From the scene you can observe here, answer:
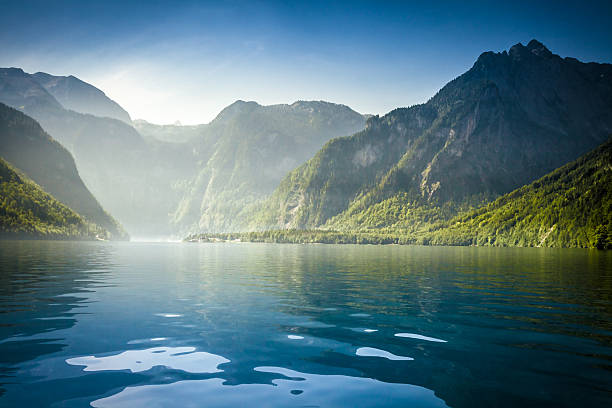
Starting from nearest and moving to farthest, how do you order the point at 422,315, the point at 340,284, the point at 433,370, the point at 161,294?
the point at 433,370 → the point at 422,315 → the point at 161,294 → the point at 340,284

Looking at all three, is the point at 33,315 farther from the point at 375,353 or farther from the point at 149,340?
the point at 375,353

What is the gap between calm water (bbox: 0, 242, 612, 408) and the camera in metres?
11.0

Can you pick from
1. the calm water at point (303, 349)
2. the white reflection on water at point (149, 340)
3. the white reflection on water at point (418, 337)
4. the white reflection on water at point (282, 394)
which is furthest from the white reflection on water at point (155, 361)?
the white reflection on water at point (418, 337)

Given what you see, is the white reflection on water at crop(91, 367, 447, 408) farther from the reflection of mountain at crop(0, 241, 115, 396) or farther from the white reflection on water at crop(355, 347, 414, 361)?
the reflection of mountain at crop(0, 241, 115, 396)

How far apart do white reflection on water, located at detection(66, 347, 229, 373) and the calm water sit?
70 millimetres

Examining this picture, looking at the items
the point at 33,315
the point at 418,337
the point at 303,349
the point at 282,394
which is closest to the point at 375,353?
the point at 303,349

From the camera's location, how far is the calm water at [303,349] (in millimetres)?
11008

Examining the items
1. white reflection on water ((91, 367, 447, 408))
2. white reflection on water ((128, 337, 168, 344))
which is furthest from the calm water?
white reflection on water ((128, 337, 168, 344))

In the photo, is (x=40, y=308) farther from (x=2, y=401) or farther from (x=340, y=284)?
(x=340, y=284)

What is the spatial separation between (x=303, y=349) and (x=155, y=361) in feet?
17.8

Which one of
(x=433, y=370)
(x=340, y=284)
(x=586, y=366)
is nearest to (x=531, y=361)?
(x=586, y=366)

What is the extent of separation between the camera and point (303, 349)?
15664 mm

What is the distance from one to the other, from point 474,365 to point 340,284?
76.2 feet

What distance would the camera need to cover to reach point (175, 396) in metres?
10.8
